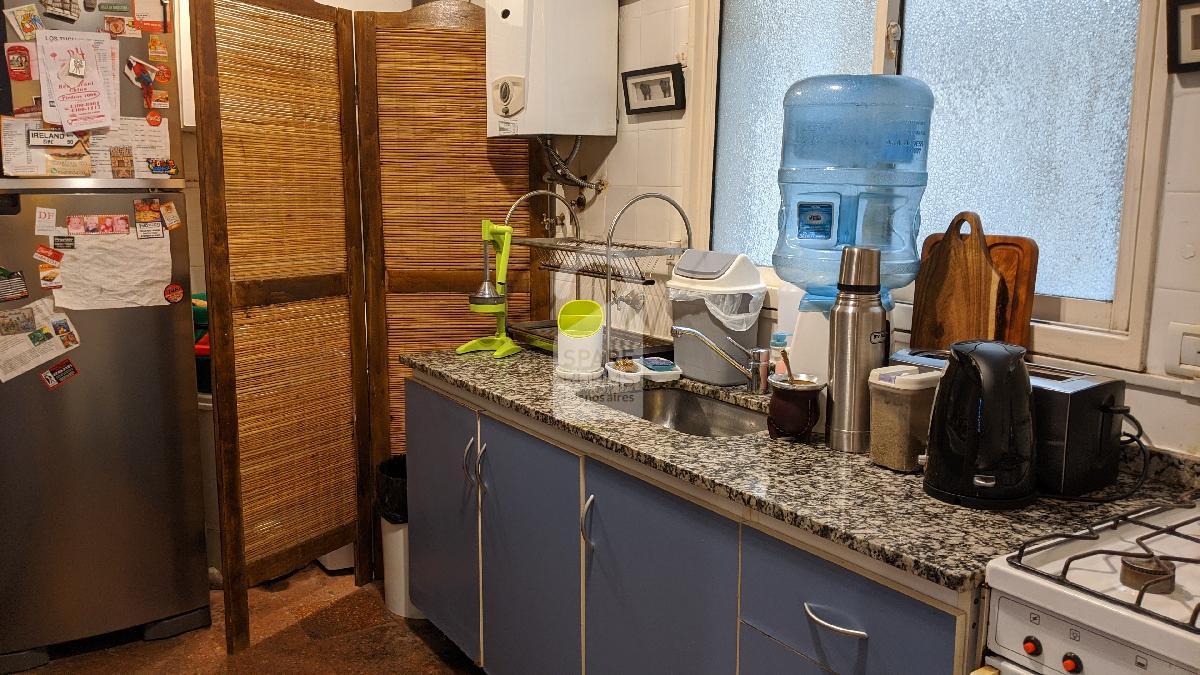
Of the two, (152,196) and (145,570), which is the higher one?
(152,196)

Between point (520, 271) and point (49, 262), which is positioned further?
point (520, 271)

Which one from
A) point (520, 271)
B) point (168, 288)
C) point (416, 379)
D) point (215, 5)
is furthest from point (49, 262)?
point (520, 271)

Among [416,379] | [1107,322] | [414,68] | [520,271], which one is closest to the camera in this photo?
[1107,322]

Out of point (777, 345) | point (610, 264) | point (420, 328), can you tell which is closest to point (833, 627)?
point (777, 345)

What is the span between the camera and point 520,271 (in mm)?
3250

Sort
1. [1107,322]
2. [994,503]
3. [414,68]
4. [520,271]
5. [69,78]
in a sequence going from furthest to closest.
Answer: [520,271] → [414,68] → [69,78] → [1107,322] → [994,503]

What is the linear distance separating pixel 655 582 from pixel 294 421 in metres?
1.61

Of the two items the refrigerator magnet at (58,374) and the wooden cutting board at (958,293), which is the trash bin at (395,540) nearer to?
the refrigerator magnet at (58,374)

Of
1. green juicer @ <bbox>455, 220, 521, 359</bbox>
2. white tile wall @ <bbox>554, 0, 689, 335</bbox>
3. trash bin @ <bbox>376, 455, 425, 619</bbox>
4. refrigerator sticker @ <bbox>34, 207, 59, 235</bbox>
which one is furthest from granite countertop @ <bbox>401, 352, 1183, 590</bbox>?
refrigerator sticker @ <bbox>34, 207, 59, 235</bbox>

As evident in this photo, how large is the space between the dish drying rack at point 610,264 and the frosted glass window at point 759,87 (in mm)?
168

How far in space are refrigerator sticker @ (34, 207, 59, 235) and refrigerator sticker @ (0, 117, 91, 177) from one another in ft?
0.34

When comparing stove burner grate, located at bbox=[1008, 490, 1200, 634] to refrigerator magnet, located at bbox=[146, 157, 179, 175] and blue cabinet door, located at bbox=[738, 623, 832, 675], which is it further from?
refrigerator magnet, located at bbox=[146, 157, 179, 175]

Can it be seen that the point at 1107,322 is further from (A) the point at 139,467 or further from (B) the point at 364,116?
(A) the point at 139,467

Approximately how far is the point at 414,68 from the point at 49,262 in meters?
1.25
